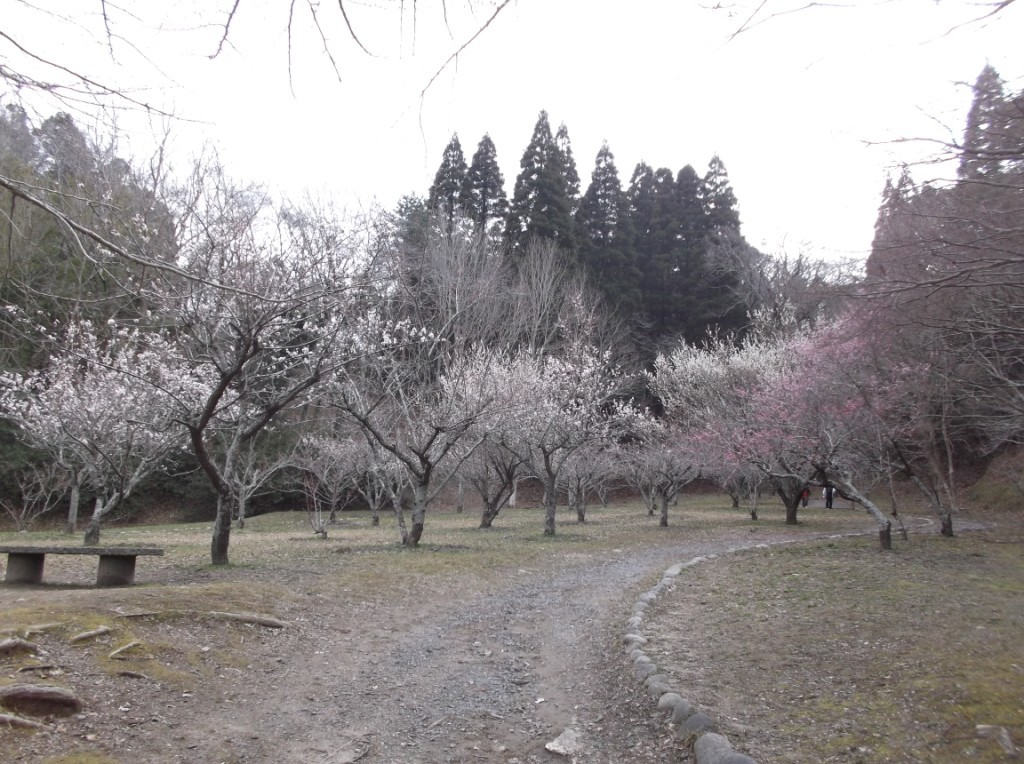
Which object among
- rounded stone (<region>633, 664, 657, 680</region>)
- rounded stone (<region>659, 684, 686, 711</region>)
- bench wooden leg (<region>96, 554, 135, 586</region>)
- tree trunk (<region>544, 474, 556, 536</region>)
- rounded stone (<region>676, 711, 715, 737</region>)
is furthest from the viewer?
tree trunk (<region>544, 474, 556, 536</region>)

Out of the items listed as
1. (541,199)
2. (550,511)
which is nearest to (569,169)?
(541,199)

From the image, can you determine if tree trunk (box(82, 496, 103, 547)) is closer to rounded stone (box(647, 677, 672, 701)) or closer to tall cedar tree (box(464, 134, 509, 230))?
rounded stone (box(647, 677, 672, 701))

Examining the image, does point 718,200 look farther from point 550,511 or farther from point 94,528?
point 94,528

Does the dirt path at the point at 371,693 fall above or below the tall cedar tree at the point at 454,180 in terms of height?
below

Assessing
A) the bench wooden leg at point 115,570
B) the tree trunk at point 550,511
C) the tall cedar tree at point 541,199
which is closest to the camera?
the bench wooden leg at point 115,570

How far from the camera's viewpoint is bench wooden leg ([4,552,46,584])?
765 centimetres

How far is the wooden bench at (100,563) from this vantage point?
23.9ft

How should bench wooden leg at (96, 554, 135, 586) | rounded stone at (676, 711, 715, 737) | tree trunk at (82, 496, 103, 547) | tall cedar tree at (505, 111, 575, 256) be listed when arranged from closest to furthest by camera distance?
rounded stone at (676, 711, 715, 737) < bench wooden leg at (96, 554, 135, 586) < tree trunk at (82, 496, 103, 547) < tall cedar tree at (505, 111, 575, 256)

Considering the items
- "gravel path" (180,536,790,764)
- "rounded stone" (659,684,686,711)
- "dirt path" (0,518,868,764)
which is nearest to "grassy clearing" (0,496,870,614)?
"dirt path" (0,518,868,764)

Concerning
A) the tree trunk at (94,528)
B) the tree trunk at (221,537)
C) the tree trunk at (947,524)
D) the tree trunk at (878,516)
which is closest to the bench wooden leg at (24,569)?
the tree trunk at (221,537)

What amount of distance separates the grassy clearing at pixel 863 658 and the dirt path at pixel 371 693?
64cm

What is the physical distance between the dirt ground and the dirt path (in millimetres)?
15

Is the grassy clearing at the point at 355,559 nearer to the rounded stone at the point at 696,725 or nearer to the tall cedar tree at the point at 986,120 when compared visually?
the rounded stone at the point at 696,725

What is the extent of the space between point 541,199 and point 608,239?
5177 millimetres
